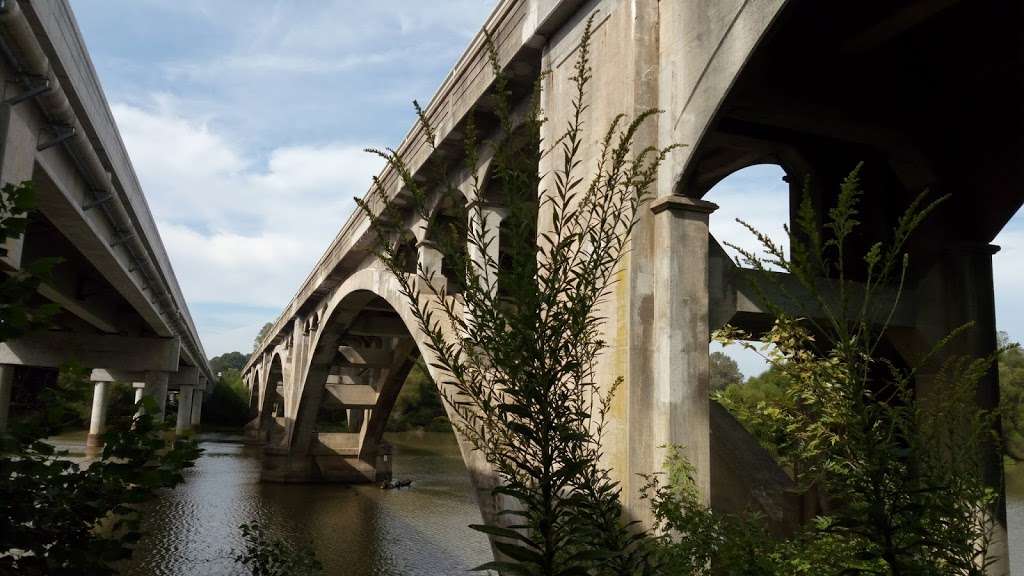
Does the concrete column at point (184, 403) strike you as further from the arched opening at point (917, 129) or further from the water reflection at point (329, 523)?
the arched opening at point (917, 129)

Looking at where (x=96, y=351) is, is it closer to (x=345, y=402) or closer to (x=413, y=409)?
(x=345, y=402)

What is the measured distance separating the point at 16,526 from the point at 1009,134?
413 inches

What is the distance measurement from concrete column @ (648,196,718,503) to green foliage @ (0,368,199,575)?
4375mm

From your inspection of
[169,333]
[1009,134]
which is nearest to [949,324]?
[1009,134]

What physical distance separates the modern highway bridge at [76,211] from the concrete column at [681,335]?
13.7 feet

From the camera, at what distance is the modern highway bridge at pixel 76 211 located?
7477 mm

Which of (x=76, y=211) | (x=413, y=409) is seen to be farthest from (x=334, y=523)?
(x=413, y=409)

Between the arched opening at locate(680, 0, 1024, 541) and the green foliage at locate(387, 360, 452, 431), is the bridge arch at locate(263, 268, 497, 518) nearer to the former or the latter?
the arched opening at locate(680, 0, 1024, 541)

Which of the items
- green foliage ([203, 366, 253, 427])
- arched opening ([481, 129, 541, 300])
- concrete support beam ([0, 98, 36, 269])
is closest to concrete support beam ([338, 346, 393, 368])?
concrete support beam ([0, 98, 36, 269])

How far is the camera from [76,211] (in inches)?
443

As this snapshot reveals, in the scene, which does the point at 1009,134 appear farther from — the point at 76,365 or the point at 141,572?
the point at 141,572

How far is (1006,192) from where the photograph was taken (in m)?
8.98

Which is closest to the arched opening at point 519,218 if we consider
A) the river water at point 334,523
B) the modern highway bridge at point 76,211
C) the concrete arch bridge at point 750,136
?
the modern highway bridge at point 76,211

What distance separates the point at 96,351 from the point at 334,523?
32.5 feet
